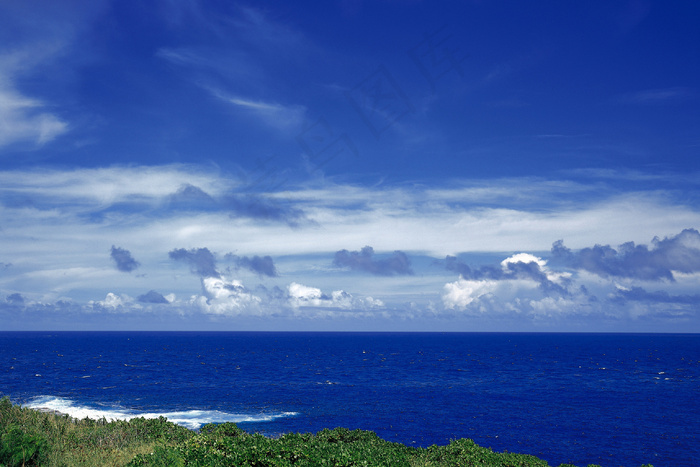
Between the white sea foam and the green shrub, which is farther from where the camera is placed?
the white sea foam

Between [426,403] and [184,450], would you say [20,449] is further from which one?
[426,403]

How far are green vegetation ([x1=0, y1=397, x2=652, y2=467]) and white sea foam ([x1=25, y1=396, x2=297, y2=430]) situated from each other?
38028mm

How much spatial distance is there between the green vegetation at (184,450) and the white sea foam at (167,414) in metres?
38.0

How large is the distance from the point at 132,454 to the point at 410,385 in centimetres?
8739

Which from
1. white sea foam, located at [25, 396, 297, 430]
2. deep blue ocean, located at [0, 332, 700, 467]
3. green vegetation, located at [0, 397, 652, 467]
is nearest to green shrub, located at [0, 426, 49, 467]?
green vegetation, located at [0, 397, 652, 467]

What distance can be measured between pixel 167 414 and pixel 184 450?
56627mm

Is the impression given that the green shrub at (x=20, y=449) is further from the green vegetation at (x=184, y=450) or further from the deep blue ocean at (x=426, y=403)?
the deep blue ocean at (x=426, y=403)

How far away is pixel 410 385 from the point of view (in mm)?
98750

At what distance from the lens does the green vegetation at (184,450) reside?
13.2m

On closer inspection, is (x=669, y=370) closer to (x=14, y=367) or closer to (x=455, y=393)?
(x=455, y=393)

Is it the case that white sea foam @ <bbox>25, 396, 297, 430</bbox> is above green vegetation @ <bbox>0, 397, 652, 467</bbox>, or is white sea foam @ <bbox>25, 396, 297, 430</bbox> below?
below

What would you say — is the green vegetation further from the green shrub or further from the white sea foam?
the white sea foam

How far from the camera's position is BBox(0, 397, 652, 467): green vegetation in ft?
43.3

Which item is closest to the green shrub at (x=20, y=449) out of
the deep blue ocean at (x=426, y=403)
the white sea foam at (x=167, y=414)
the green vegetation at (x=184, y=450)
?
the green vegetation at (x=184, y=450)
